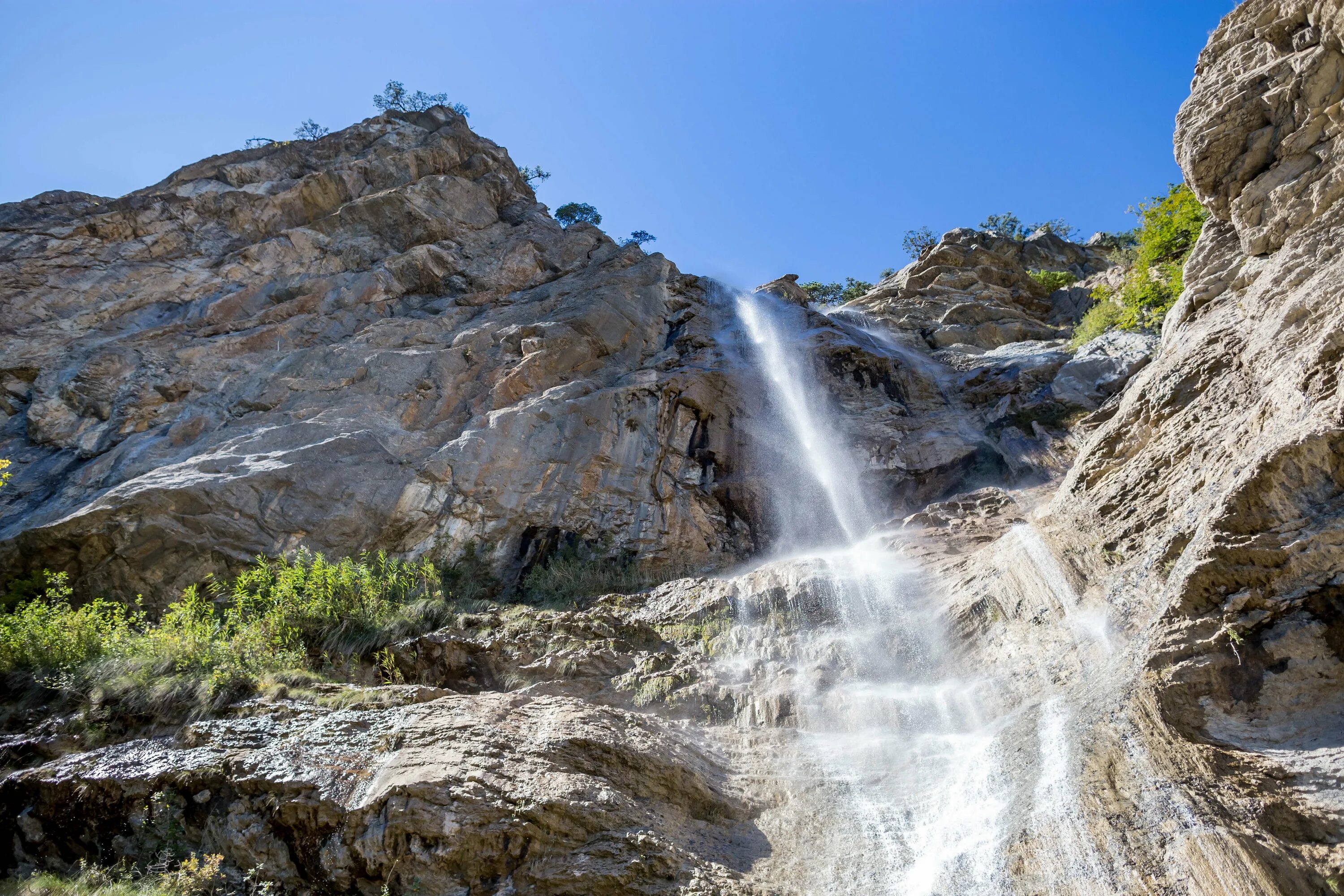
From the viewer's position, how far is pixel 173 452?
14.9m

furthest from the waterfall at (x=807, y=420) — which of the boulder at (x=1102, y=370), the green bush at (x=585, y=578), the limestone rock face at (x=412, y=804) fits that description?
the limestone rock face at (x=412, y=804)

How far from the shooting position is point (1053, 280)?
2886 cm

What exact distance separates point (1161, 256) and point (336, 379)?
58.7 feet

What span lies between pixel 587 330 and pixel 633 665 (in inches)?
410

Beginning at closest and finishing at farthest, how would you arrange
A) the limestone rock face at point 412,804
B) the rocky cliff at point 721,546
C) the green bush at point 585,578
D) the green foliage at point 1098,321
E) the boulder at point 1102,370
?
the limestone rock face at point 412,804, the rocky cliff at point 721,546, the green bush at point 585,578, the boulder at point 1102,370, the green foliage at point 1098,321

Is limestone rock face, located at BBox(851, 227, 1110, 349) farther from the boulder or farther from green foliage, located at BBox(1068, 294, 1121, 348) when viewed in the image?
the boulder

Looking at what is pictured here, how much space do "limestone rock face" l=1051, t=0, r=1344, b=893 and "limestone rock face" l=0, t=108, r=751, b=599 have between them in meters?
7.63

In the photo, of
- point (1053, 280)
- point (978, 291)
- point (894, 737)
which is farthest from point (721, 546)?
point (1053, 280)

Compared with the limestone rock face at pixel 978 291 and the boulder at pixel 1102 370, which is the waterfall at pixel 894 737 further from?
the limestone rock face at pixel 978 291

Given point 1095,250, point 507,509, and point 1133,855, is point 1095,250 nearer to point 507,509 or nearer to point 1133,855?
point 507,509

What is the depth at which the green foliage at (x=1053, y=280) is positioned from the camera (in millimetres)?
28594

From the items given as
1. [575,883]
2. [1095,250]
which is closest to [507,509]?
[575,883]

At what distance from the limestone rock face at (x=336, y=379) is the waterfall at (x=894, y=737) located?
4.09m

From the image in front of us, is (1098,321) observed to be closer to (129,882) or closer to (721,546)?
(721,546)
